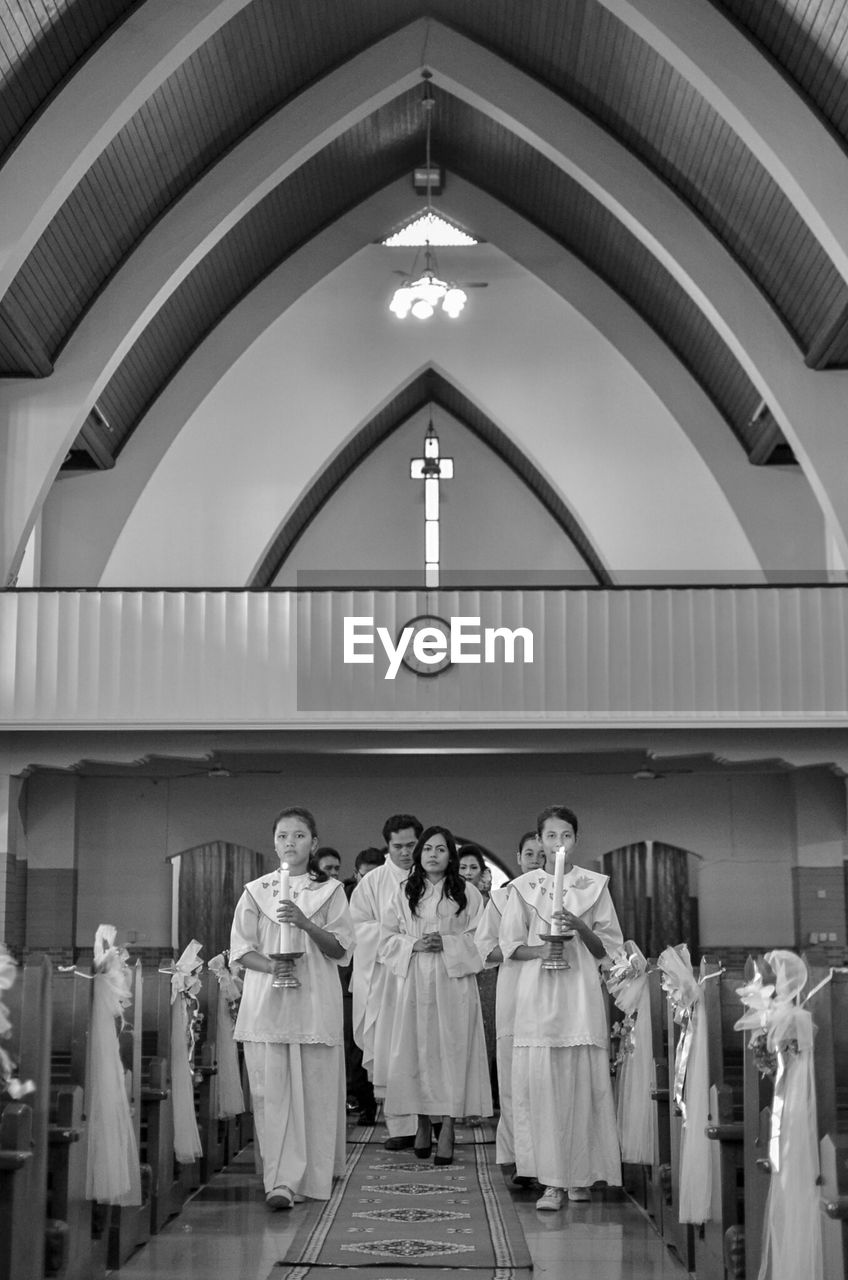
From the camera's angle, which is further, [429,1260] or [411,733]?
[411,733]

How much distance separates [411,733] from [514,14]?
355 inches

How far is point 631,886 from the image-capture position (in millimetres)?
22078

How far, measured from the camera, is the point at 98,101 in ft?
55.2

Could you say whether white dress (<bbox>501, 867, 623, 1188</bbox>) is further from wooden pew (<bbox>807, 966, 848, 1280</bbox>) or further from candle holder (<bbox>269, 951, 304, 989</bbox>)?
wooden pew (<bbox>807, 966, 848, 1280</bbox>)

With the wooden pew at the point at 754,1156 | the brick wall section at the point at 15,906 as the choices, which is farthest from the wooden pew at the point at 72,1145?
the brick wall section at the point at 15,906

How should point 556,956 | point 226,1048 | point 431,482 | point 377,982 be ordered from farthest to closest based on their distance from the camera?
point 431,482 → point 377,982 → point 226,1048 → point 556,956

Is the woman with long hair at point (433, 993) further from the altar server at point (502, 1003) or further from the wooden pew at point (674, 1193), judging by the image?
the wooden pew at point (674, 1193)

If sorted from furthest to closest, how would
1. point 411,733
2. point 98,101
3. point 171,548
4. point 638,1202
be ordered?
point 171,548 → point 411,733 → point 98,101 → point 638,1202

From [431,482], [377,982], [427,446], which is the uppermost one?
[427,446]

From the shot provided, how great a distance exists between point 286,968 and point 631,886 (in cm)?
1475

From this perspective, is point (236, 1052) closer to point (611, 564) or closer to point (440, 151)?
point (611, 564)

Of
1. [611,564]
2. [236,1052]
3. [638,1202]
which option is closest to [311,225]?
[611,564]

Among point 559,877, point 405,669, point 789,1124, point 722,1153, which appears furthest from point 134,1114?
point 405,669

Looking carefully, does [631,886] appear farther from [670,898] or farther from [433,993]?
[433,993]
